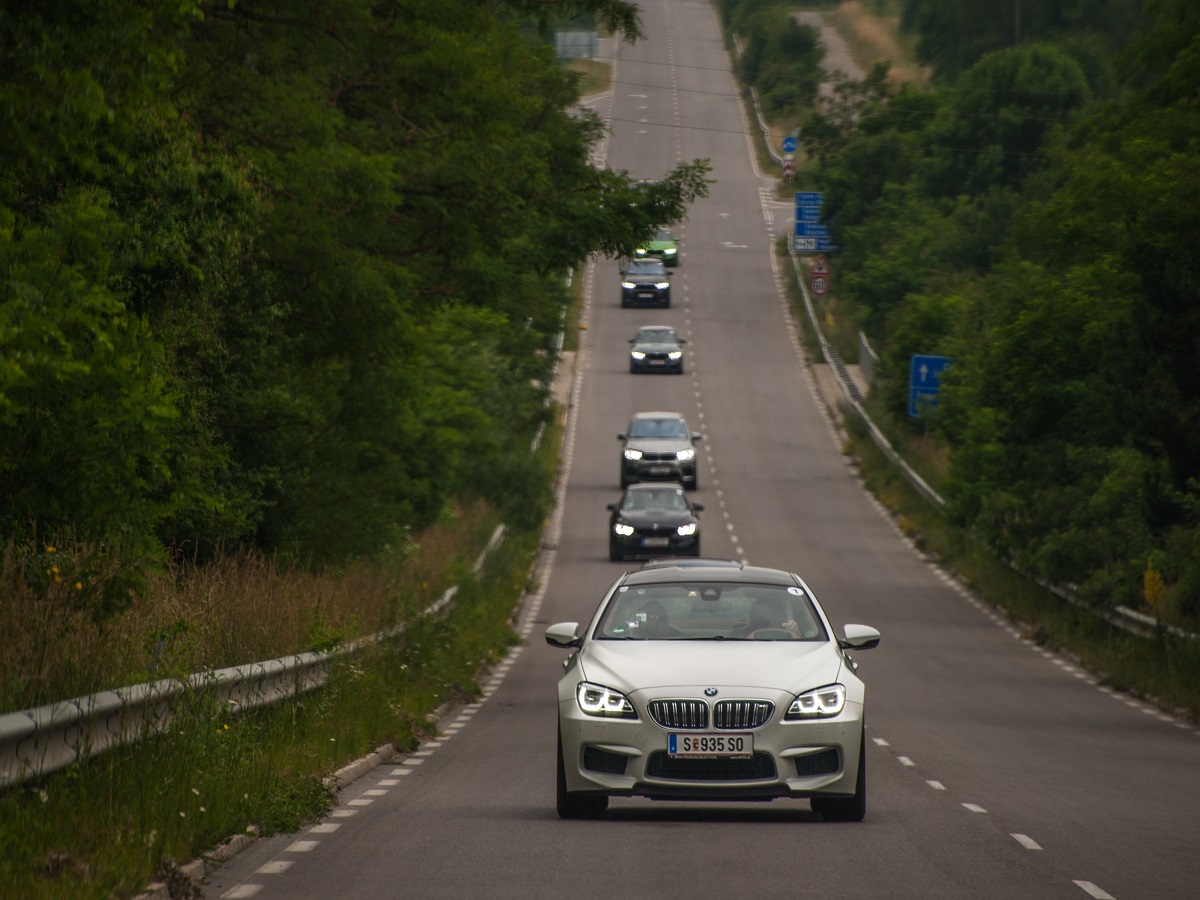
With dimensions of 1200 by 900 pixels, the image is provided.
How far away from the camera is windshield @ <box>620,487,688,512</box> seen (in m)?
44.0

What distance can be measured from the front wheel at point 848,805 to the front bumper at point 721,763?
0.97ft

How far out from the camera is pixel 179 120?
720 inches

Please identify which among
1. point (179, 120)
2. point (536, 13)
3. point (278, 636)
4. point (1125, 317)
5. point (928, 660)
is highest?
point (536, 13)

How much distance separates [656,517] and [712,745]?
103ft

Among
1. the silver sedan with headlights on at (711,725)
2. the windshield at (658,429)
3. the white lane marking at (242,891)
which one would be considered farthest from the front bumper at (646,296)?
the white lane marking at (242,891)

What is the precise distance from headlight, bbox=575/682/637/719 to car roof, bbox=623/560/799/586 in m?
1.51

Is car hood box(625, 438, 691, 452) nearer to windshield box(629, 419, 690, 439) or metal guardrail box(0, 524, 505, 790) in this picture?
windshield box(629, 419, 690, 439)

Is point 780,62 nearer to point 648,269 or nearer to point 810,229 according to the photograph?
point 810,229

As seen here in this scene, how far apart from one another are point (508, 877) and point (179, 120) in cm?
1019

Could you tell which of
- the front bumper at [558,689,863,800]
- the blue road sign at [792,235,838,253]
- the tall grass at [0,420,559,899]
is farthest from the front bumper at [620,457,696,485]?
the front bumper at [558,689,863,800]

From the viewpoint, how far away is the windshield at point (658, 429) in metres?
57.0

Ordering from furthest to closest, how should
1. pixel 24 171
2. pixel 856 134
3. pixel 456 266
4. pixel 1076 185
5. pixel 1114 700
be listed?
pixel 856 134
pixel 1076 185
pixel 456 266
pixel 1114 700
pixel 24 171

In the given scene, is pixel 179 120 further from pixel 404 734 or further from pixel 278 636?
pixel 404 734

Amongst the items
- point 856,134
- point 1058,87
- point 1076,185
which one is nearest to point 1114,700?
point 1076,185
